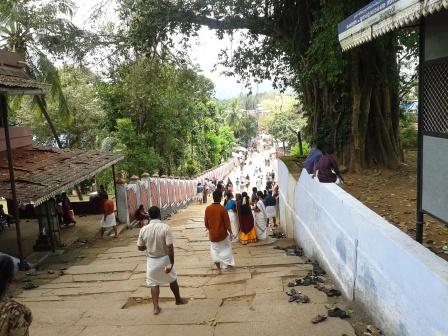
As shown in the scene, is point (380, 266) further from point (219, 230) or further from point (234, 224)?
point (234, 224)

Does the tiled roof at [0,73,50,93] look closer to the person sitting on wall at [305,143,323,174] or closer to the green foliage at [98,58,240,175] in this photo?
the green foliage at [98,58,240,175]

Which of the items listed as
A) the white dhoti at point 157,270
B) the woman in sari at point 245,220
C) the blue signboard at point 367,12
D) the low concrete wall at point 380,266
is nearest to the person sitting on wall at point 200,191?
the woman in sari at point 245,220

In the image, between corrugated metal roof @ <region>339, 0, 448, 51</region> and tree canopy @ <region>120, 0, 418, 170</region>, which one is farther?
tree canopy @ <region>120, 0, 418, 170</region>

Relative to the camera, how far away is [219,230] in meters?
7.98

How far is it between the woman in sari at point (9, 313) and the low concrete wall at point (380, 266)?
114 inches

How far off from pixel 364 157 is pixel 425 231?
4.93 meters

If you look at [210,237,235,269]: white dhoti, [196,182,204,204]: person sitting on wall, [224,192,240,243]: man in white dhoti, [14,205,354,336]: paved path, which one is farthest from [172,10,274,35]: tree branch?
[196,182,204,204]: person sitting on wall

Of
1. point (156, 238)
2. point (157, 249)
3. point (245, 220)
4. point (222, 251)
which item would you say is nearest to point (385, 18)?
point (156, 238)

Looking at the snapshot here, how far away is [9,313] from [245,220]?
305 inches

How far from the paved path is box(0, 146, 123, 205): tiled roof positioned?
1754mm

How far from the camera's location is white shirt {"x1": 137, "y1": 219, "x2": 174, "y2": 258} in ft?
18.8

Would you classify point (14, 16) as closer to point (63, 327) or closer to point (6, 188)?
point (6, 188)

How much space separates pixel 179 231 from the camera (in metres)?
13.4

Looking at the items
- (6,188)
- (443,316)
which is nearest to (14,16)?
(6,188)
